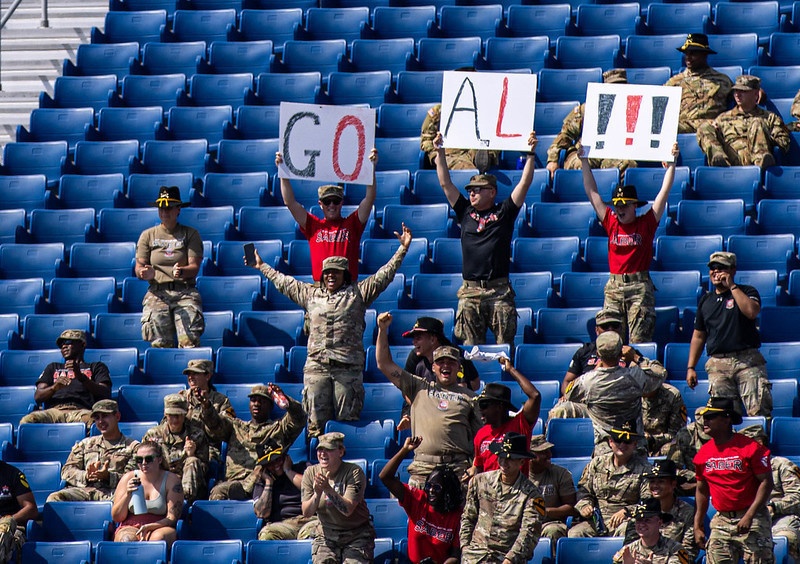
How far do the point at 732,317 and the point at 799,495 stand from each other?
1534mm

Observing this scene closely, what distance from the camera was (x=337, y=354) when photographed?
12.1 metres

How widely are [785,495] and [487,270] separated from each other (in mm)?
2820

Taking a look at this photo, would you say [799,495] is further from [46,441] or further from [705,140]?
[46,441]

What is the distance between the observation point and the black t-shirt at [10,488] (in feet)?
38.2

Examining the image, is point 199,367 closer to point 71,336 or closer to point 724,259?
point 71,336

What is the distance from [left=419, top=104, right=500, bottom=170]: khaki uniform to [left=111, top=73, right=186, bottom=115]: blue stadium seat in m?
2.85

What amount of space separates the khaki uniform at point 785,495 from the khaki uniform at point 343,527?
8.73 feet

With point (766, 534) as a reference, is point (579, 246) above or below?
above

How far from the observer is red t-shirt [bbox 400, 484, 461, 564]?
423 inches

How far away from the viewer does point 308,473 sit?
10.9 meters

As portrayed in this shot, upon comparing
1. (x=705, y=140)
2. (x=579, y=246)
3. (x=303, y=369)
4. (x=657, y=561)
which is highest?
(x=705, y=140)

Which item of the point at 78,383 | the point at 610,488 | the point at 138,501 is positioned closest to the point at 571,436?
the point at 610,488

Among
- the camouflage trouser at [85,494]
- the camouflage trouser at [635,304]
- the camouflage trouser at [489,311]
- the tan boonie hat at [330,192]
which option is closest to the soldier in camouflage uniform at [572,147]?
the camouflage trouser at [635,304]

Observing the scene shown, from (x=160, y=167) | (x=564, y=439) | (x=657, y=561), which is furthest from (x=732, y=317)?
(x=160, y=167)
